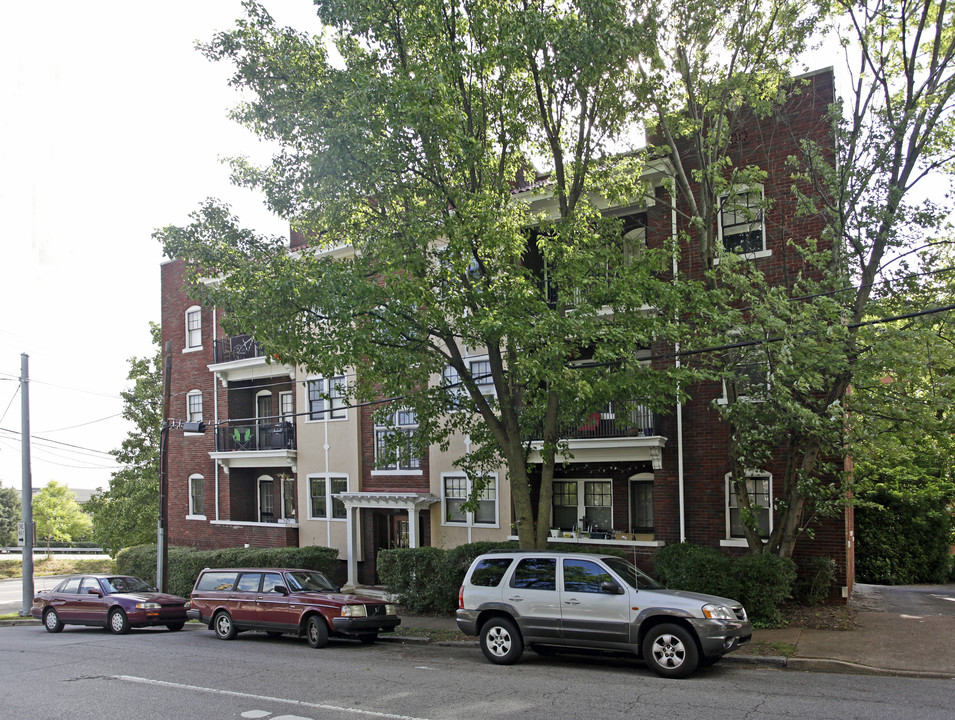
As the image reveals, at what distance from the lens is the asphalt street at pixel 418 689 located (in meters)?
9.06

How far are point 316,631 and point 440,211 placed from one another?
8.19 m

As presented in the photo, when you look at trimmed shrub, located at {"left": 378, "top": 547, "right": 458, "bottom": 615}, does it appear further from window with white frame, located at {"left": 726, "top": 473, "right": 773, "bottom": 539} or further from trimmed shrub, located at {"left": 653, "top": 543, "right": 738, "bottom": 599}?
window with white frame, located at {"left": 726, "top": 473, "right": 773, "bottom": 539}

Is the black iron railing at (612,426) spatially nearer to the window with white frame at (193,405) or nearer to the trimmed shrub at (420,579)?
the trimmed shrub at (420,579)

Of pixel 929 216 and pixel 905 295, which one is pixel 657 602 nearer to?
pixel 905 295

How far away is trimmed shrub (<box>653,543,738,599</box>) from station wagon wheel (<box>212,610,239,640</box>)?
29.2ft

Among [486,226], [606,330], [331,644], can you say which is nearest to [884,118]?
[606,330]

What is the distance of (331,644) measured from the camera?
15.4 metres

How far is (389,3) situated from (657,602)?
10.6 metres

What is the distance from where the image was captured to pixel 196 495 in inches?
1204

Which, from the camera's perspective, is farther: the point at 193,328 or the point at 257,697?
the point at 193,328

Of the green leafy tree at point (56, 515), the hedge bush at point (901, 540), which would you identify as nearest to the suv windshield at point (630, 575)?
the hedge bush at point (901, 540)

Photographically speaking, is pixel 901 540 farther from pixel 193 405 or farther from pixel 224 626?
pixel 193 405

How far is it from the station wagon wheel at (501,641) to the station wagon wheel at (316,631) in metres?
3.76

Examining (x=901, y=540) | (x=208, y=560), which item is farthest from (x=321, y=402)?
(x=901, y=540)
